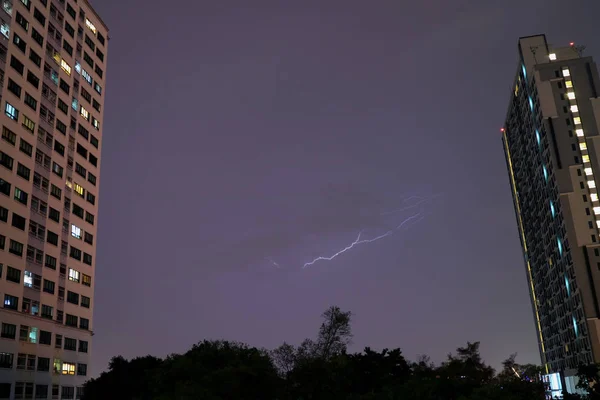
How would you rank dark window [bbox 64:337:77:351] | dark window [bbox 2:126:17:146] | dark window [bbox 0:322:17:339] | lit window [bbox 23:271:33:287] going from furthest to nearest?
dark window [bbox 64:337:77:351] → lit window [bbox 23:271:33:287] → dark window [bbox 2:126:17:146] → dark window [bbox 0:322:17:339]

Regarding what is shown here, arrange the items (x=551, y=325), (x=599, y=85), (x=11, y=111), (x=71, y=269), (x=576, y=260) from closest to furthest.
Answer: (x=11, y=111) → (x=71, y=269) → (x=576, y=260) → (x=599, y=85) → (x=551, y=325)

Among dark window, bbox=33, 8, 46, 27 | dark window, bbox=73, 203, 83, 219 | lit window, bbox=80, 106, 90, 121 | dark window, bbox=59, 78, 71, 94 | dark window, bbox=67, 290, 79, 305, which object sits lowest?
dark window, bbox=67, 290, 79, 305

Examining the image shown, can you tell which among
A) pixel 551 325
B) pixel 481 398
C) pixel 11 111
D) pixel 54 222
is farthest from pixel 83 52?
pixel 551 325

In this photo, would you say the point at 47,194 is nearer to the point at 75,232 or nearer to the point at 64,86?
the point at 75,232

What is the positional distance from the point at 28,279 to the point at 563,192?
9857 centimetres

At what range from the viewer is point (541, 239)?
456ft

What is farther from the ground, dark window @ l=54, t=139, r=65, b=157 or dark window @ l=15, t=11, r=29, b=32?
dark window @ l=15, t=11, r=29, b=32

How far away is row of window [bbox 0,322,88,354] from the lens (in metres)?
75.2

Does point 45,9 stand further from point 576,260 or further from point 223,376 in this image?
point 576,260

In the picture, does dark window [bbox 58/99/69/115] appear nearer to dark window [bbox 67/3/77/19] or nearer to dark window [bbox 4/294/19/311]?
dark window [bbox 67/3/77/19]

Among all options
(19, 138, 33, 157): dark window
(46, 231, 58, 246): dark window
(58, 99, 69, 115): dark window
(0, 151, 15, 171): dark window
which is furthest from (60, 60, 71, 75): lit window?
(46, 231, 58, 246): dark window

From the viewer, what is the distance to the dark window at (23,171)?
81850 mm

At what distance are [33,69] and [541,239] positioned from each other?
375 ft

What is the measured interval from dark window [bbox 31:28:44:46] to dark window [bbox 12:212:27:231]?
1111 inches
